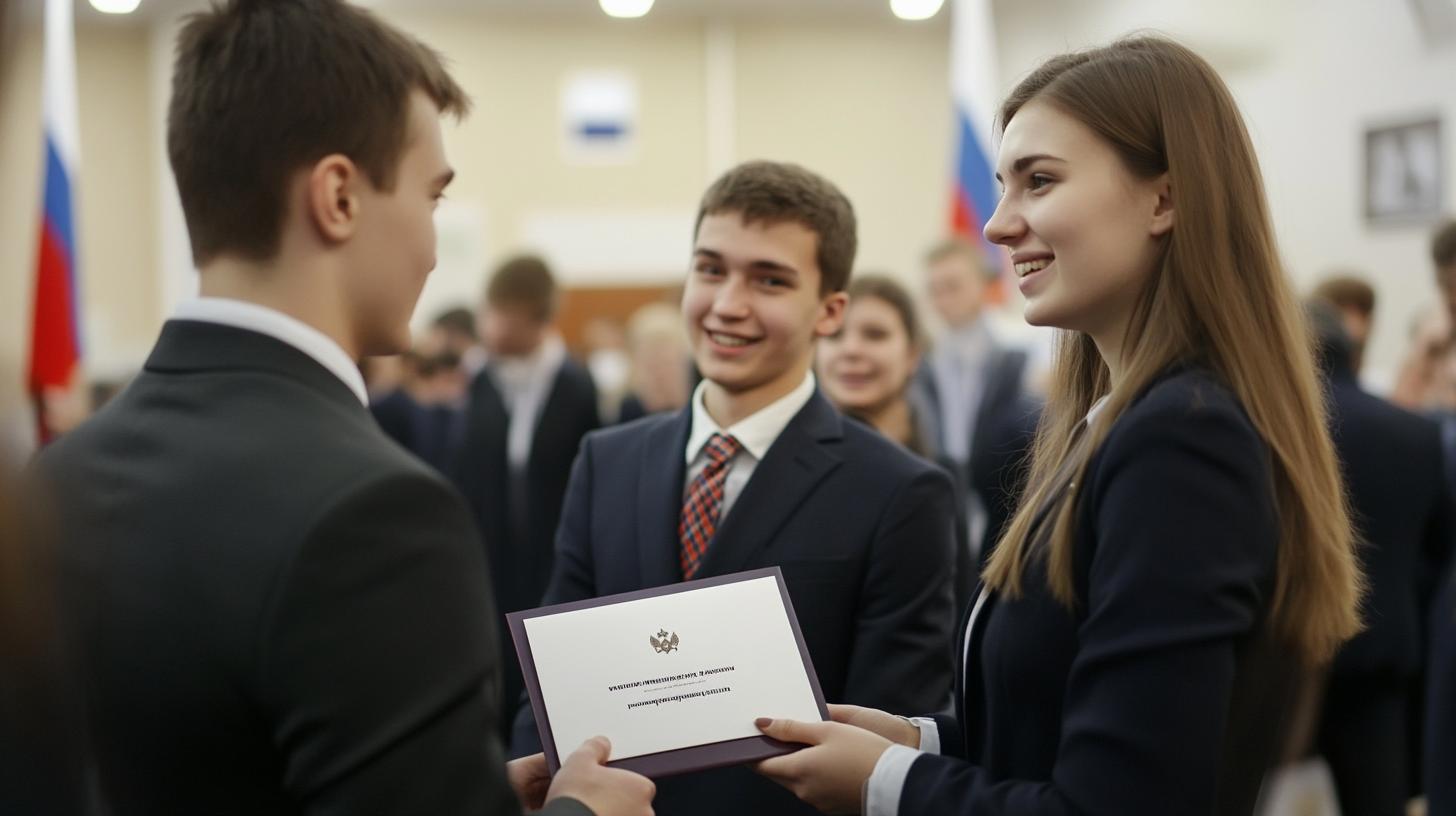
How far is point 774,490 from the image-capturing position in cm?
214

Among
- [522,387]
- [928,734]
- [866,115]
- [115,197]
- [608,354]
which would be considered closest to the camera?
[928,734]

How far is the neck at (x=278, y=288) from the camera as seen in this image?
1.25m

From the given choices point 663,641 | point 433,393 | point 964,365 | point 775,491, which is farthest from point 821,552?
point 433,393

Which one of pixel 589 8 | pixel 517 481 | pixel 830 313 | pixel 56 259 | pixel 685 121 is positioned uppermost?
pixel 589 8

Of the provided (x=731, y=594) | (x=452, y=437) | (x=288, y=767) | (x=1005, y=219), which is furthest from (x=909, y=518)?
(x=452, y=437)

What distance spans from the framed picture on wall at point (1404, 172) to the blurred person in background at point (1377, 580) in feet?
16.8

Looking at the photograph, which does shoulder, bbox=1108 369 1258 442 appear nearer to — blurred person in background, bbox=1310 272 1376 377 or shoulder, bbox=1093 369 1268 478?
shoulder, bbox=1093 369 1268 478

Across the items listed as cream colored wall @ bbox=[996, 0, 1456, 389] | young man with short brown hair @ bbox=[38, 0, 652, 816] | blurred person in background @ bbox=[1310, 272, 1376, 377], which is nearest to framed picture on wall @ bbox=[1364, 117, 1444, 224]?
cream colored wall @ bbox=[996, 0, 1456, 389]

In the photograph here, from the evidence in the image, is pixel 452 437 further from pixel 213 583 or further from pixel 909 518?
pixel 213 583

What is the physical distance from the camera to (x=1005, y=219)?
1.59 meters

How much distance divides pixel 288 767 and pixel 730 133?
41.2 ft

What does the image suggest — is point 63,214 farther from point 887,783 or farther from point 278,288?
point 887,783

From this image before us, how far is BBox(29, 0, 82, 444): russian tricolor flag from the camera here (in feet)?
18.1

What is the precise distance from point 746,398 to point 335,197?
113 cm
